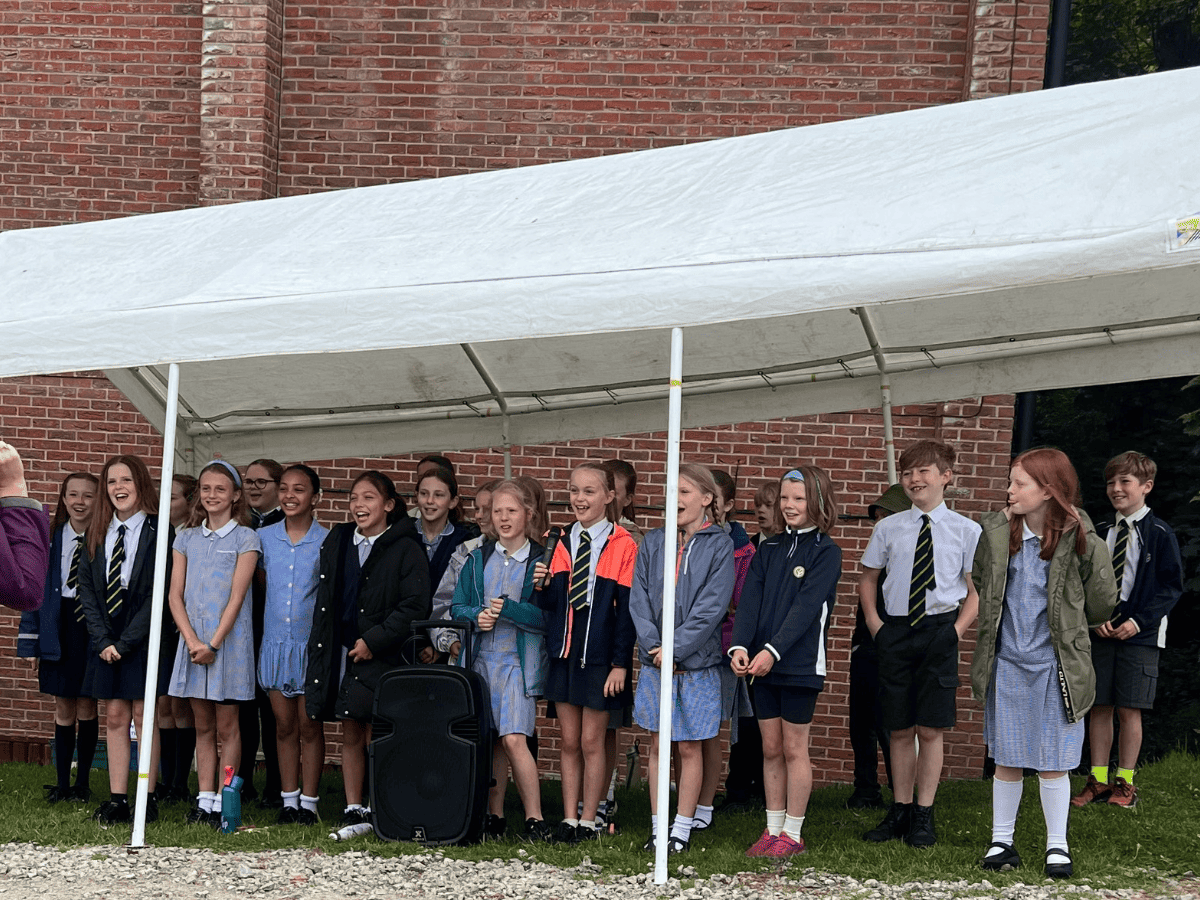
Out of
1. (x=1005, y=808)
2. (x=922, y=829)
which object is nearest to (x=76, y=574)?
(x=922, y=829)

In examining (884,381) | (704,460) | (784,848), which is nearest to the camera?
(784,848)

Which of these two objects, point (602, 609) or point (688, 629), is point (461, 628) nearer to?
point (602, 609)

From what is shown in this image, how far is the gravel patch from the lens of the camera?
16.1ft

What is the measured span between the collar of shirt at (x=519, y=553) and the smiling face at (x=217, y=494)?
1404 mm

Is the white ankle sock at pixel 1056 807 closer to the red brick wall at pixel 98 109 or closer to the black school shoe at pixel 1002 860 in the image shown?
the black school shoe at pixel 1002 860

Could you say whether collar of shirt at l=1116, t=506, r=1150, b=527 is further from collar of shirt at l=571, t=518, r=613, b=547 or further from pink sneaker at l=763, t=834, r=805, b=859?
collar of shirt at l=571, t=518, r=613, b=547

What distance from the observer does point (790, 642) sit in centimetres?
545

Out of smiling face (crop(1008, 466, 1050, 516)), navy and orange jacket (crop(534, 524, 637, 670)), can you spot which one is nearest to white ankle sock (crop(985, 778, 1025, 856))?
smiling face (crop(1008, 466, 1050, 516))

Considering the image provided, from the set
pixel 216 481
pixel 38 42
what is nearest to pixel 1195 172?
pixel 216 481

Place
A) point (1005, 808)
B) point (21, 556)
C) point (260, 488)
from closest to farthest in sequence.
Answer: point (21, 556)
point (1005, 808)
point (260, 488)

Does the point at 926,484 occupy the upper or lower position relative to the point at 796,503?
upper

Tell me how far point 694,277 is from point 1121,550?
9.81ft

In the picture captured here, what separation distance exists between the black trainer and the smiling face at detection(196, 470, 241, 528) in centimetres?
340

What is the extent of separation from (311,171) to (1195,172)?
609cm
